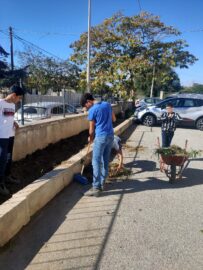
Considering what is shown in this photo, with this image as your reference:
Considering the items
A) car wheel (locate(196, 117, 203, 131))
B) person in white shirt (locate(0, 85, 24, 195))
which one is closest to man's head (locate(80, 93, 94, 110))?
person in white shirt (locate(0, 85, 24, 195))

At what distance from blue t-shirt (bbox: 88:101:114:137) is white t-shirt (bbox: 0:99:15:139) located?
137cm

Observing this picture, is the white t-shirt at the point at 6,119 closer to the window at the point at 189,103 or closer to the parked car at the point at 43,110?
the parked car at the point at 43,110

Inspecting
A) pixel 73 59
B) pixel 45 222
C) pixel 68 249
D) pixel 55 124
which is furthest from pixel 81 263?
pixel 73 59

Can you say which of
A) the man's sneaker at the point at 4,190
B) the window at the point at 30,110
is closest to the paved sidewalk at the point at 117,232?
the man's sneaker at the point at 4,190

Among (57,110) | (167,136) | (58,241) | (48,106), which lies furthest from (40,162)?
(57,110)

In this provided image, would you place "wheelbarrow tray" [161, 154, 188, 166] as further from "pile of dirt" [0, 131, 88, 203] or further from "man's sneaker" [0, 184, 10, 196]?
"man's sneaker" [0, 184, 10, 196]

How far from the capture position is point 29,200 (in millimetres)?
4566

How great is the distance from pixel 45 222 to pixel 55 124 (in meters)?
4.88

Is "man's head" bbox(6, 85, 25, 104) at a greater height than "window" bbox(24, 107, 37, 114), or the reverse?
"man's head" bbox(6, 85, 25, 104)

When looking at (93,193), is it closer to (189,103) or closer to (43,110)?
(43,110)

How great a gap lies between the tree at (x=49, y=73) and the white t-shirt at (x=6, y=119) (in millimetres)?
41324

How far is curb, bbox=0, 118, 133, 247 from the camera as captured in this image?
3.91 meters

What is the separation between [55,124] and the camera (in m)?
9.21

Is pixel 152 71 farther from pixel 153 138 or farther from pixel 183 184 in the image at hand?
pixel 183 184
